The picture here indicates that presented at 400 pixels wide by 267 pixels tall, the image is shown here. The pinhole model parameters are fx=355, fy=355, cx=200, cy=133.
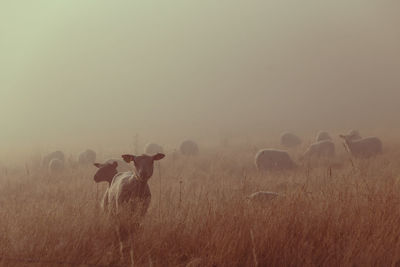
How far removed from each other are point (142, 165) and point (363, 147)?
41.1 ft

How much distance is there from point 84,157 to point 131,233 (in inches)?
546

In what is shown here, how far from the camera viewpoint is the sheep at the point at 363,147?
14562 mm

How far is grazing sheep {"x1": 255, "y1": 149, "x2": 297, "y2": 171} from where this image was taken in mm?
13062

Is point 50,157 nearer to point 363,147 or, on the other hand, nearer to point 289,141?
point 289,141

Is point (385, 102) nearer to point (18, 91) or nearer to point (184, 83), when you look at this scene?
point (184, 83)

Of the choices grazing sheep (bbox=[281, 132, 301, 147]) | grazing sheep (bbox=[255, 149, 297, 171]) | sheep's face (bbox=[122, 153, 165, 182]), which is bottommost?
grazing sheep (bbox=[255, 149, 297, 171])

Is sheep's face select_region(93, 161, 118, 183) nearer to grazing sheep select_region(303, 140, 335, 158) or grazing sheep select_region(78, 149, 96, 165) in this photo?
grazing sheep select_region(303, 140, 335, 158)

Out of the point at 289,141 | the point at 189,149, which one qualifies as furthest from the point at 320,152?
the point at 189,149

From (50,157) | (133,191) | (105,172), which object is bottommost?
(50,157)

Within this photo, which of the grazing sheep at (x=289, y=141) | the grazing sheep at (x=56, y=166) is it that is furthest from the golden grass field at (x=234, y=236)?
the grazing sheep at (x=289, y=141)

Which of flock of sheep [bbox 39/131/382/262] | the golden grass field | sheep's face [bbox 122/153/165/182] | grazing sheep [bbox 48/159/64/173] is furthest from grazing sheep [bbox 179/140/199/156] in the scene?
the golden grass field

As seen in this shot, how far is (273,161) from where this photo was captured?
13.2 meters

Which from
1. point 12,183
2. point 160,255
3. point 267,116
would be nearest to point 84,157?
point 12,183

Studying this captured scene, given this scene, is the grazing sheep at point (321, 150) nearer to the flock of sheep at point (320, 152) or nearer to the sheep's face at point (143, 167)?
the flock of sheep at point (320, 152)
